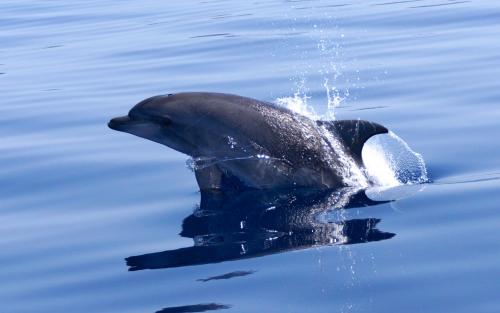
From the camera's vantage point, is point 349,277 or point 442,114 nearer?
point 349,277

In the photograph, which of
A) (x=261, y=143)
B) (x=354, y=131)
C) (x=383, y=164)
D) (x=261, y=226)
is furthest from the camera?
(x=383, y=164)

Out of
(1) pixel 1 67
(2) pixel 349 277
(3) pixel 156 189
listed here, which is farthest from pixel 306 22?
(2) pixel 349 277

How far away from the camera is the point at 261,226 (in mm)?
9273

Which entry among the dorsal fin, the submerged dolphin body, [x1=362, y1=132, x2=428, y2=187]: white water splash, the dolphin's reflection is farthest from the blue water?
the dorsal fin

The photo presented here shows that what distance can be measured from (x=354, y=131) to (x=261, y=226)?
1583mm

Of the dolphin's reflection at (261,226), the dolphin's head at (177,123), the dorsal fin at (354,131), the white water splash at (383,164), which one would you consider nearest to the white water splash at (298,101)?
the white water splash at (383,164)

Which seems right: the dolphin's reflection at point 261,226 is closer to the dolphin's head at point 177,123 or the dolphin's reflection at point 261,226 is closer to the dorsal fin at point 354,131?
the dorsal fin at point 354,131

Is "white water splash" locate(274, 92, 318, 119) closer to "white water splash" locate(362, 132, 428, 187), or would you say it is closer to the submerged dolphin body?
"white water splash" locate(362, 132, 428, 187)

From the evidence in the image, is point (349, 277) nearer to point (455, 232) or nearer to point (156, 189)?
Answer: point (455, 232)

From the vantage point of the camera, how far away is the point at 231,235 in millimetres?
9039

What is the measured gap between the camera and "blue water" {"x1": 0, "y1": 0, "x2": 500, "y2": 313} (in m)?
7.64

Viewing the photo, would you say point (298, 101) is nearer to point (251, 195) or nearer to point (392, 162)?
point (392, 162)

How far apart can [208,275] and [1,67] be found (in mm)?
13410

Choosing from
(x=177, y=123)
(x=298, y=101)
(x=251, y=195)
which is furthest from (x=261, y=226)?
(x=298, y=101)
